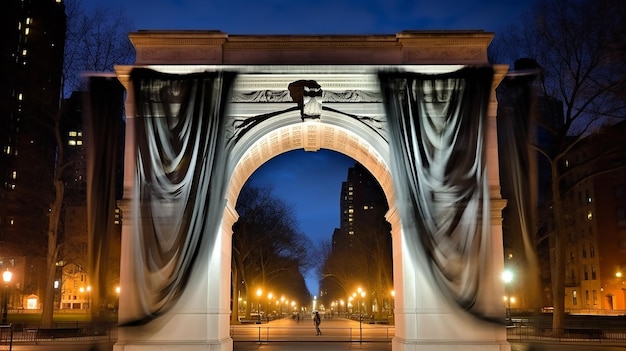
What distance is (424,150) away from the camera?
19000mm

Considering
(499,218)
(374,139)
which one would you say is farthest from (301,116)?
(499,218)

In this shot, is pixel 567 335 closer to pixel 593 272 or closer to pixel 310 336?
pixel 310 336

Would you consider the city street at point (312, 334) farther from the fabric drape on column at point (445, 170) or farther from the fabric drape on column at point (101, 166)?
the fabric drape on column at point (445, 170)

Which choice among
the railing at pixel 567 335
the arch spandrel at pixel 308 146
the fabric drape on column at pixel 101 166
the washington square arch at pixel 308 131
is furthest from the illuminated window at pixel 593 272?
the fabric drape on column at pixel 101 166

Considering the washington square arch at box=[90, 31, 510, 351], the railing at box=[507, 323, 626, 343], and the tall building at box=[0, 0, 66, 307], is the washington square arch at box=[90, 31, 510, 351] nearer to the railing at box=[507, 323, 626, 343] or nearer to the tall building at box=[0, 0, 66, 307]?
the railing at box=[507, 323, 626, 343]

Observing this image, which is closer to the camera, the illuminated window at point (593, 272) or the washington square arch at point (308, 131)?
the washington square arch at point (308, 131)

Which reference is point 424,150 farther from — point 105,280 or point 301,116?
point 105,280

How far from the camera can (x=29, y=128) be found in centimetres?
3903

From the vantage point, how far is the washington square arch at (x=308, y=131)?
1808 cm

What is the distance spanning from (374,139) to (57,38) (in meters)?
25.9

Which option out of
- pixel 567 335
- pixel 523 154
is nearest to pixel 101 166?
pixel 523 154

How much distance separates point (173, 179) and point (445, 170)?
7889 mm

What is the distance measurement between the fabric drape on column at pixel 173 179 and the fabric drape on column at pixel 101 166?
1.16m

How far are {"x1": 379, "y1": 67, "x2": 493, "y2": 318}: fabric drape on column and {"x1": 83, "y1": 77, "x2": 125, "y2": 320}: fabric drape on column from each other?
8334mm
